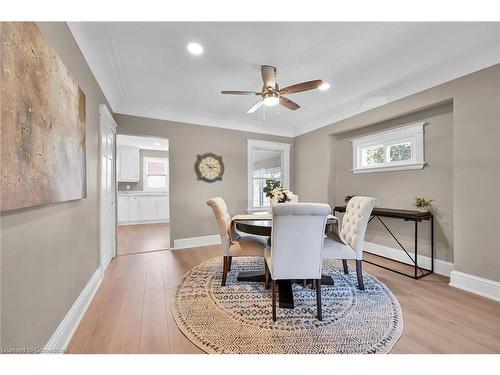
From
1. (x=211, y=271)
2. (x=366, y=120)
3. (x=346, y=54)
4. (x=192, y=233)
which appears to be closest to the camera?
(x=346, y=54)

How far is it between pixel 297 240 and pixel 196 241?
264 centimetres

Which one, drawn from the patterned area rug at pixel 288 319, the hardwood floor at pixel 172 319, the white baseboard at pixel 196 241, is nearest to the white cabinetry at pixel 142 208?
the white baseboard at pixel 196 241

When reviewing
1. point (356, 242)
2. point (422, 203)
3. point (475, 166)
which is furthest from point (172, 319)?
point (475, 166)

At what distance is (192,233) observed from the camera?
3.81 meters

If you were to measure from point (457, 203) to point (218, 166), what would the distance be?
11.3 feet

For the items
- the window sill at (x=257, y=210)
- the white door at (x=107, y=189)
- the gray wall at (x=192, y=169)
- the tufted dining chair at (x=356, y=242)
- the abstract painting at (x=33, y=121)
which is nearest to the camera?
the abstract painting at (x=33, y=121)

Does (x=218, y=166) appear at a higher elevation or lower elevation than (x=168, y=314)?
higher

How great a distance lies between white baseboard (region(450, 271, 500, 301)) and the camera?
6.51ft

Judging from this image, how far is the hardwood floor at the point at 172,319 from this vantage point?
1.40m

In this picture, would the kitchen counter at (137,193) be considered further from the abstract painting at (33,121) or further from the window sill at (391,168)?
the window sill at (391,168)

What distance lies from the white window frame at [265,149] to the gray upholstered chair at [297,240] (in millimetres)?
2723

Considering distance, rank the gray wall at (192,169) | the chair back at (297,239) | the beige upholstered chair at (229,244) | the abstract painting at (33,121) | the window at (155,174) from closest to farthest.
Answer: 1. the abstract painting at (33,121)
2. the chair back at (297,239)
3. the beige upholstered chair at (229,244)
4. the gray wall at (192,169)
5. the window at (155,174)

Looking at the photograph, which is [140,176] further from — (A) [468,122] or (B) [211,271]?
(A) [468,122]

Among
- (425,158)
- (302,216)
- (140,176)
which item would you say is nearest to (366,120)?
(425,158)
